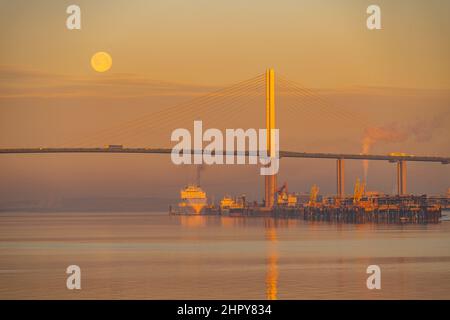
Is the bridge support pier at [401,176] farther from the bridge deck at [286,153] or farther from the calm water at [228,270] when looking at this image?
the calm water at [228,270]

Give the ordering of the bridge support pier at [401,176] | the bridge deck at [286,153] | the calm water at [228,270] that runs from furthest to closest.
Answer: the bridge support pier at [401,176], the bridge deck at [286,153], the calm water at [228,270]

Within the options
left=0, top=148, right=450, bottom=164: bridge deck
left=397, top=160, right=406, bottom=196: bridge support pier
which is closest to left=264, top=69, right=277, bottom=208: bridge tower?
left=0, top=148, right=450, bottom=164: bridge deck

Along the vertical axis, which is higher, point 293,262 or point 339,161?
point 339,161

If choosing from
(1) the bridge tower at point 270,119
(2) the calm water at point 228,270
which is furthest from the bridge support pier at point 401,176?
(2) the calm water at point 228,270

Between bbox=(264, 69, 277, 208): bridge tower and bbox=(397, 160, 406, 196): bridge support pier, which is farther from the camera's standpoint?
bbox=(397, 160, 406, 196): bridge support pier

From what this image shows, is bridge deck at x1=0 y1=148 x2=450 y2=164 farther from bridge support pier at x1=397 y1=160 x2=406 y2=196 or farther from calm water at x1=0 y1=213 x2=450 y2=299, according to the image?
calm water at x1=0 y1=213 x2=450 y2=299

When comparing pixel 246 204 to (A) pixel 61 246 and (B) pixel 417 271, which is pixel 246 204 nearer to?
(A) pixel 61 246

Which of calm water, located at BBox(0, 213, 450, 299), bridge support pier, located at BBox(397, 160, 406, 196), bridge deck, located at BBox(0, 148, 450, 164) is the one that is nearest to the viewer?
calm water, located at BBox(0, 213, 450, 299)

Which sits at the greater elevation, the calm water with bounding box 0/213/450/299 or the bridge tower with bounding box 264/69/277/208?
the bridge tower with bounding box 264/69/277/208

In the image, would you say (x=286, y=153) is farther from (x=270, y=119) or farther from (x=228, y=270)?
(x=228, y=270)
